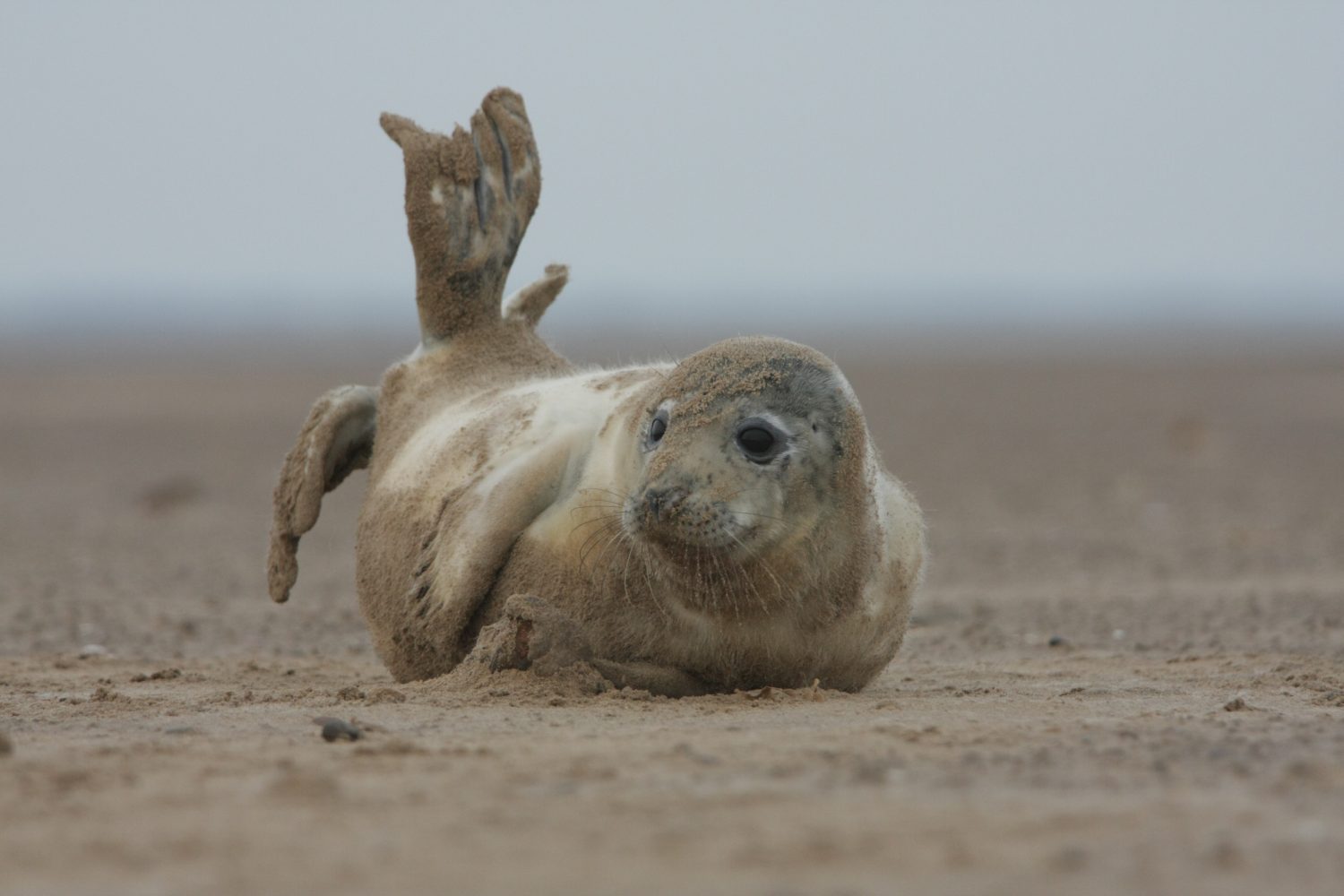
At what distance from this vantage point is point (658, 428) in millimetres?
5496

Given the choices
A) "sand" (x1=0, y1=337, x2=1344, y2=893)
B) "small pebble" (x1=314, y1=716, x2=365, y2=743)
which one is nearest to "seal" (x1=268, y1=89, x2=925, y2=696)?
"sand" (x1=0, y1=337, x2=1344, y2=893)

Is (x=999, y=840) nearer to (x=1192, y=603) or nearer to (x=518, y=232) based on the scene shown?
(x=518, y=232)

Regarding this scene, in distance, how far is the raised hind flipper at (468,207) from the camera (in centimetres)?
800

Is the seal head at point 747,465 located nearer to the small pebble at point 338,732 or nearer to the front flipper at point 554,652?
the front flipper at point 554,652

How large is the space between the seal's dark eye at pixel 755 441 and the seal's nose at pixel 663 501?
0.95 feet

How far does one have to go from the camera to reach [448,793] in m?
3.85

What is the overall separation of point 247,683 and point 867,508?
7.94ft

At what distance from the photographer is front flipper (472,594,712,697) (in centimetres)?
561

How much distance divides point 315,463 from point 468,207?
1.37 meters

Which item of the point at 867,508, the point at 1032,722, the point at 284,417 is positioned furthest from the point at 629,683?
the point at 284,417

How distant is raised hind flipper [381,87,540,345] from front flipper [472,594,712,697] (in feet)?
8.52

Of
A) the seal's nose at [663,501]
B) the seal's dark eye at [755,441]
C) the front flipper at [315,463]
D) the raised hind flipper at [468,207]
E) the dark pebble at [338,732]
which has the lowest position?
the dark pebble at [338,732]

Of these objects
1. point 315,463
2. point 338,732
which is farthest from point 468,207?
point 338,732

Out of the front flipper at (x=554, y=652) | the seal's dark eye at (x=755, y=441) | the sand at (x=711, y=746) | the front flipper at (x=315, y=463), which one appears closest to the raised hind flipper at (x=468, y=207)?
the front flipper at (x=315, y=463)
